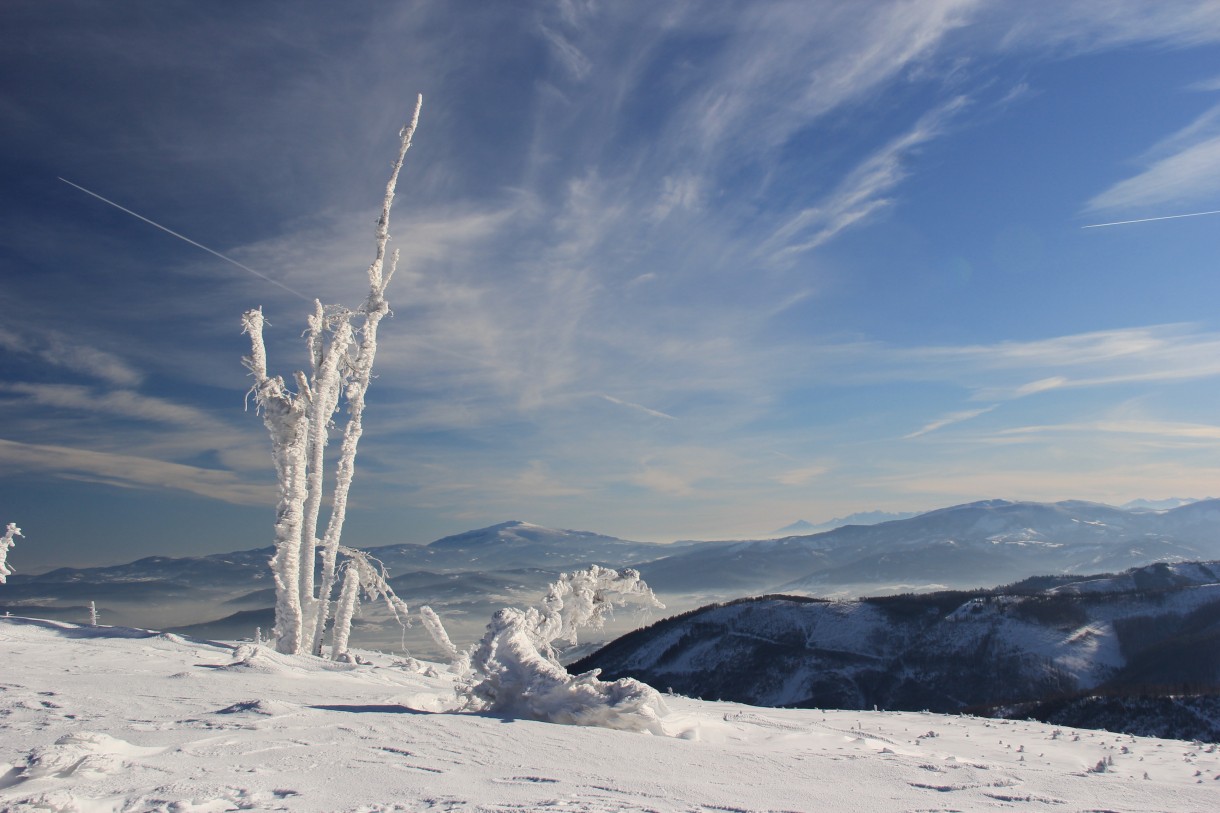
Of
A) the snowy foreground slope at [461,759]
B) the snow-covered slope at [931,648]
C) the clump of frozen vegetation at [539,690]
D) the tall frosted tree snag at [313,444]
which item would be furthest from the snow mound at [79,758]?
the snow-covered slope at [931,648]

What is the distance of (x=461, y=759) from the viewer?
29.0 ft

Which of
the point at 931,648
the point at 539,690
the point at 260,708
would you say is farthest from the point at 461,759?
the point at 931,648

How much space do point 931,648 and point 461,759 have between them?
79.9 metres

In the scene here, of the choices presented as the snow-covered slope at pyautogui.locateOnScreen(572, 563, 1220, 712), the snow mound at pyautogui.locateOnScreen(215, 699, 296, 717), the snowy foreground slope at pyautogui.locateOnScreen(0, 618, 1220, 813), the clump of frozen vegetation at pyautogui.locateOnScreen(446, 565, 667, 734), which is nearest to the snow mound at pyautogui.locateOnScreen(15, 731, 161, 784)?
the snowy foreground slope at pyautogui.locateOnScreen(0, 618, 1220, 813)

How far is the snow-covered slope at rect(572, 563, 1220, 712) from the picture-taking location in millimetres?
67688

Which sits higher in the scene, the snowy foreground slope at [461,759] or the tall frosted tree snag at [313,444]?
the tall frosted tree snag at [313,444]

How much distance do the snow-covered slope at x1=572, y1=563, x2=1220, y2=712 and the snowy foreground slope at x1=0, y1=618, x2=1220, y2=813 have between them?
5998 centimetres

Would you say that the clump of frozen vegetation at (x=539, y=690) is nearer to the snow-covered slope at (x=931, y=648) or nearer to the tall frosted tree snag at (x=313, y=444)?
the tall frosted tree snag at (x=313, y=444)

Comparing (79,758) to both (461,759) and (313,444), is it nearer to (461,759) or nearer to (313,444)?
(461,759)

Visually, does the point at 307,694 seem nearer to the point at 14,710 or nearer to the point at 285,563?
the point at 14,710

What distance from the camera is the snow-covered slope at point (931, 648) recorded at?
67688mm

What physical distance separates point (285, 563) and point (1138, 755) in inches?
945

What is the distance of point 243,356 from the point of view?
2473 cm

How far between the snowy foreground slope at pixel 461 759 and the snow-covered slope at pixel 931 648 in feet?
197
